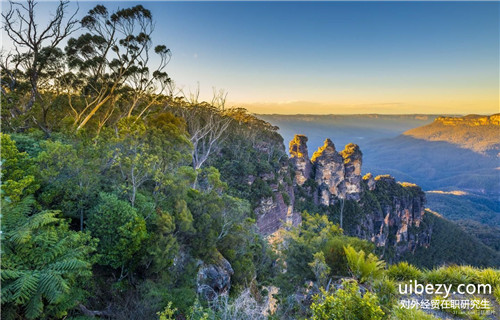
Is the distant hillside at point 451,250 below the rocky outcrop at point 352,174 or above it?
below

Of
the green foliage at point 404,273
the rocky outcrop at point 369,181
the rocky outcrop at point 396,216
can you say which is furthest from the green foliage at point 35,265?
the rocky outcrop at point 369,181

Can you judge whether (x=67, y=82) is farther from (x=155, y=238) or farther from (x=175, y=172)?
(x=155, y=238)

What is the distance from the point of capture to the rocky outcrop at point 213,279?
12.5m

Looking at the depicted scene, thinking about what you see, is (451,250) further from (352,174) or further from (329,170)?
(329,170)

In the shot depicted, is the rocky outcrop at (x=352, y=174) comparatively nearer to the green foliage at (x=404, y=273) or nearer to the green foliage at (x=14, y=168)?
the green foliage at (x=404, y=273)

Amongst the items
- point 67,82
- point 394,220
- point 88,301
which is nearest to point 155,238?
point 88,301

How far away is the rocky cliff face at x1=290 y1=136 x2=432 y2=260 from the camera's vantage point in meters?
62.3

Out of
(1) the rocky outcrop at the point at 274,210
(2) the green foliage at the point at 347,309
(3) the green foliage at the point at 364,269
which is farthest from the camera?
(1) the rocky outcrop at the point at 274,210

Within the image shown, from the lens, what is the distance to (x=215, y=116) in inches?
1421

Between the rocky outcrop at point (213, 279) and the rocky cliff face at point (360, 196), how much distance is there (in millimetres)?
45666

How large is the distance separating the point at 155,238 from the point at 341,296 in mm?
8764

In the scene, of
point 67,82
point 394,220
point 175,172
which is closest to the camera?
point 175,172

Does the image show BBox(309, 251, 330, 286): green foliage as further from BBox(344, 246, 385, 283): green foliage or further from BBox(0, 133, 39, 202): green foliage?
BBox(0, 133, 39, 202): green foliage

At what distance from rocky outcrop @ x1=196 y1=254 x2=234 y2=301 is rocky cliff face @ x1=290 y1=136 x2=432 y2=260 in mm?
45666
